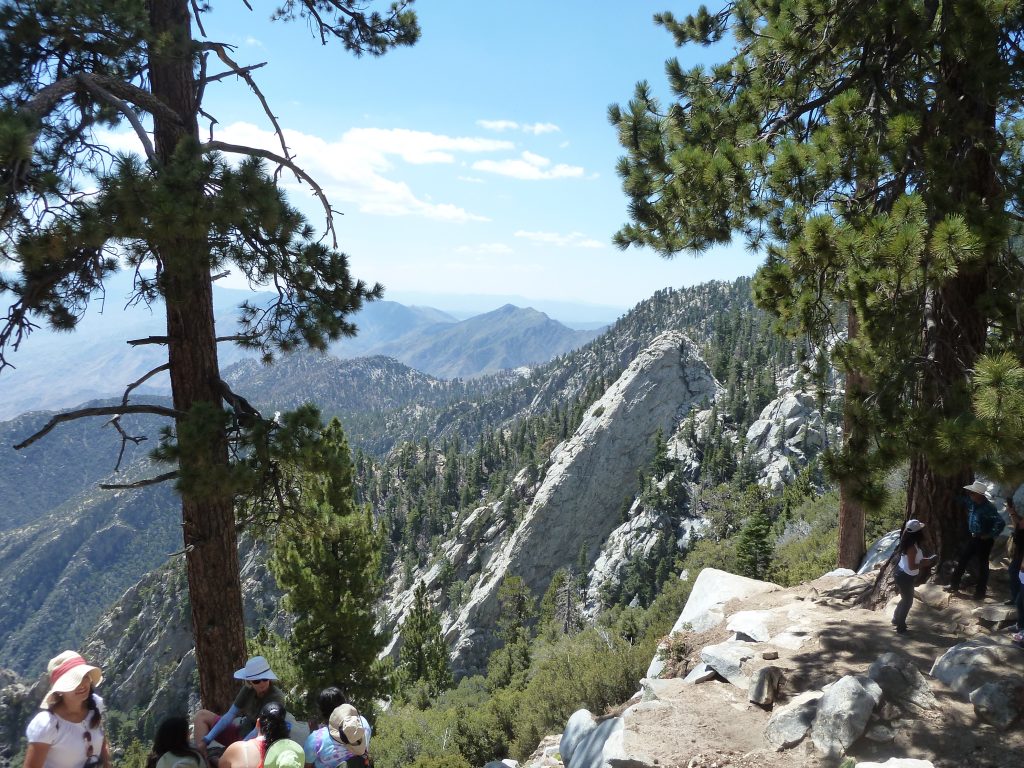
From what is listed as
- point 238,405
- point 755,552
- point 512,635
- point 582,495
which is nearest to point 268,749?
point 238,405

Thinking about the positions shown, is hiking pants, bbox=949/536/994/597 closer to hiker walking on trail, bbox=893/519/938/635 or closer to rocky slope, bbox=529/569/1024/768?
rocky slope, bbox=529/569/1024/768

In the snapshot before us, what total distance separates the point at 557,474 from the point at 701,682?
65.2m

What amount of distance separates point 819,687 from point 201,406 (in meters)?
6.39

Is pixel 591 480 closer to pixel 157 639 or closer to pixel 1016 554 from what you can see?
pixel 157 639

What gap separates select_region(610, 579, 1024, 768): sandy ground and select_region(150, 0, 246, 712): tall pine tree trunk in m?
3.93

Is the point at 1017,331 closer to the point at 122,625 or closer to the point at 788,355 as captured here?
the point at 788,355

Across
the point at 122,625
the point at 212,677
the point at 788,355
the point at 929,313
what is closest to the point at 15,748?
the point at 122,625

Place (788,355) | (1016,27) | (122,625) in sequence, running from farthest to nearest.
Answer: (122,625) < (788,355) < (1016,27)

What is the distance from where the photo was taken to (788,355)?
89.1m

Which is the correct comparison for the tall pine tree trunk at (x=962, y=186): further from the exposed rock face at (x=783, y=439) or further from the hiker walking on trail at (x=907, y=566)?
the exposed rock face at (x=783, y=439)

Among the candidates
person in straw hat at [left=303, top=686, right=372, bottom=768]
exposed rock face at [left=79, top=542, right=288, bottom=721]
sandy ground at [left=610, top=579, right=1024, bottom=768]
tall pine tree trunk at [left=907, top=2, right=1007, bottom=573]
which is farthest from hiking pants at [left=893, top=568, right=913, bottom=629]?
exposed rock face at [left=79, top=542, right=288, bottom=721]

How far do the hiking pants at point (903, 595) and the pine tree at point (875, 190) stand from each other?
1.12m

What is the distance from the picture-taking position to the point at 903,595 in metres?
6.58

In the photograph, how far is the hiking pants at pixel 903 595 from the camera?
6.53 m
